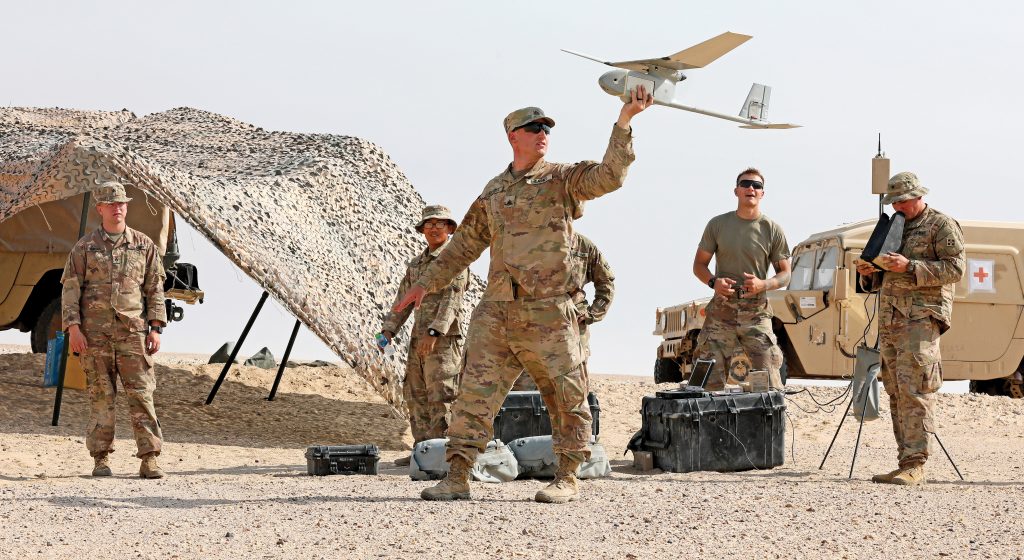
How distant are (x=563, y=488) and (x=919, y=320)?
2.67m

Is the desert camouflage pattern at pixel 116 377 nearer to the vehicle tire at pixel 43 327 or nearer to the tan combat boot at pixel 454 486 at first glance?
the tan combat boot at pixel 454 486

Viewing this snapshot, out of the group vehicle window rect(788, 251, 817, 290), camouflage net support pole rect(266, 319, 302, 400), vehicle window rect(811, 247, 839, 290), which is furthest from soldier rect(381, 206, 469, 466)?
vehicle window rect(788, 251, 817, 290)

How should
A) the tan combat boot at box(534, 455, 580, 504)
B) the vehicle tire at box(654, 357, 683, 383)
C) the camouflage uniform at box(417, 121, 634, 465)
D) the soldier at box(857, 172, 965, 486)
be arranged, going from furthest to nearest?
the vehicle tire at box(654, 357, 683, 383) → the soldier at box(857, 172, 965, 486) → the tan combat boot at box(534, 455, 580, 504) → the camouflage uniform at box(417, 121, 634, 465)

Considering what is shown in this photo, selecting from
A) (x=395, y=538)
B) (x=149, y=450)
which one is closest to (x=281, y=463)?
(x=149, y=450)

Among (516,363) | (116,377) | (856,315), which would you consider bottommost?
(116,377)

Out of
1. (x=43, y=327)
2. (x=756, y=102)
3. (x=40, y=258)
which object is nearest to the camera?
(x=756, y=102)

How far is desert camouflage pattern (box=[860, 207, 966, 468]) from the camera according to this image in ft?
25.4

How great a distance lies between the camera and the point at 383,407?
44.8ft

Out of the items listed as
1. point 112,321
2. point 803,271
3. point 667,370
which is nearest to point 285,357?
point 667,370

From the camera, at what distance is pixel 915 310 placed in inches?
308

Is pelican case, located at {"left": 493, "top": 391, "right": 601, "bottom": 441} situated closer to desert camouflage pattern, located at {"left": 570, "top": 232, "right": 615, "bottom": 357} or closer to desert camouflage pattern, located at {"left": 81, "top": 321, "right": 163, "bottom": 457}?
desert camouflage pattern, located at {"left": 570, "top": 232, "right": 615, "bottom": 357}

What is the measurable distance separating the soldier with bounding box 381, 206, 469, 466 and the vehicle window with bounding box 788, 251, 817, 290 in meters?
6.35

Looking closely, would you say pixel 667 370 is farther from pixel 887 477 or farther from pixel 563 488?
pixel 563 488

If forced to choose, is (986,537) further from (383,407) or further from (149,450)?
(383,407)
